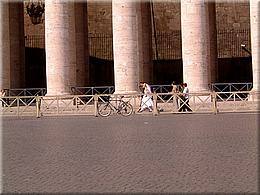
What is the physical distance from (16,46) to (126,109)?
12463 millimetres

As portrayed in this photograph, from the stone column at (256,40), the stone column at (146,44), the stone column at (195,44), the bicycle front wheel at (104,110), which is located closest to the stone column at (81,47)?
the stone column at (146,44)

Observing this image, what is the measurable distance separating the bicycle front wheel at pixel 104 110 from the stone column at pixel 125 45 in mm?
2511

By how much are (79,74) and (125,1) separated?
8.49 metres

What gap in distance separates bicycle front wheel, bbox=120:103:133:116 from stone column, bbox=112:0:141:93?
2566 mm

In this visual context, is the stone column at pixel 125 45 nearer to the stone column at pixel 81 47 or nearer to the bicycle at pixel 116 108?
the bicycle at pixel 116 108

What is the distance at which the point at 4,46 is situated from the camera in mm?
33062

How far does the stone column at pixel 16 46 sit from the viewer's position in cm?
3428

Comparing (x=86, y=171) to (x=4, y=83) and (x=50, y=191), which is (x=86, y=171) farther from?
(x=4, y=83)

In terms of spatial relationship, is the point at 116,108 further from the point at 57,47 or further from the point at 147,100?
the point at 57,47

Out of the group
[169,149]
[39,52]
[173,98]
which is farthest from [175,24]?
[169,149]

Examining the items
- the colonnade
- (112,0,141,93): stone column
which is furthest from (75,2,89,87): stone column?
(112,0,141,93): stone column

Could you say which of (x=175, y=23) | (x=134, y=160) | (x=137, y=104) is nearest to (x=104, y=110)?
(x=137, y=104)

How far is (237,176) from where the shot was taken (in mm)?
8102

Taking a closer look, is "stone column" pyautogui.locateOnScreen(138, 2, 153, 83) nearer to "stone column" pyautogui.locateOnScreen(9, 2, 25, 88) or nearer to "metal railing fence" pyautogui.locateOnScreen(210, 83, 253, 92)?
"metal railing fence" pyautogui.locateOnScreen(210, 83, 253, 92)
